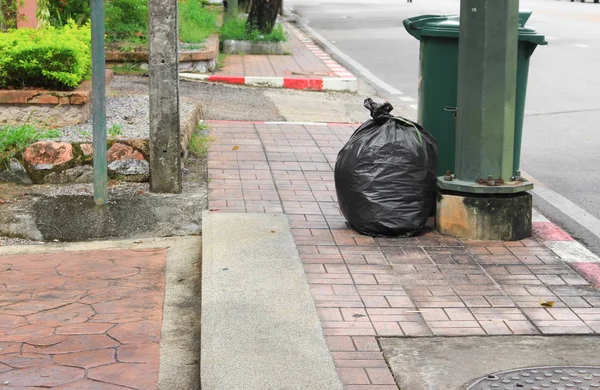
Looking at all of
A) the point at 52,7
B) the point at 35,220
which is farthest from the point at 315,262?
the point at 52,7

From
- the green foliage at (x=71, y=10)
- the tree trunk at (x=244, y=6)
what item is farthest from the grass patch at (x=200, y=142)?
the tree trunk at (x=244, y=6)

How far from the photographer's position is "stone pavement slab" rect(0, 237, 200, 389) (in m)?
4.39

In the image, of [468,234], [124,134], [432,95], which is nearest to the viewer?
[468,234]

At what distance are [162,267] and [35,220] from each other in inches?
51.9

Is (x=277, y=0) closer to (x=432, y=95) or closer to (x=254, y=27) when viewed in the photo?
(x=254, y=27)

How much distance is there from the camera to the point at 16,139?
7.64m

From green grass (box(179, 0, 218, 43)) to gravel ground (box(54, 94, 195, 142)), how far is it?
605 centimetres

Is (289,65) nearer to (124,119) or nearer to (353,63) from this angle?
(353,63)

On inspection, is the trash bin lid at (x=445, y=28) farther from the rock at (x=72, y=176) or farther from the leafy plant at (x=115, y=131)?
the rock at (x=72, y=176)

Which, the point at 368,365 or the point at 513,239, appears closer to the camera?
the point at 368,365

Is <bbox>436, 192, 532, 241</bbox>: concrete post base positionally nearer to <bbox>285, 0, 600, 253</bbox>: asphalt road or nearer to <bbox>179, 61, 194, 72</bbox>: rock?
<bbox>285, 0, 600, 253</bbox>: asphalt road

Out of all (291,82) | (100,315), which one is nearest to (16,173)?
(100,315)

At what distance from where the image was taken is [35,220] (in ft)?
22.4

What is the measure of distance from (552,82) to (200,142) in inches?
296
